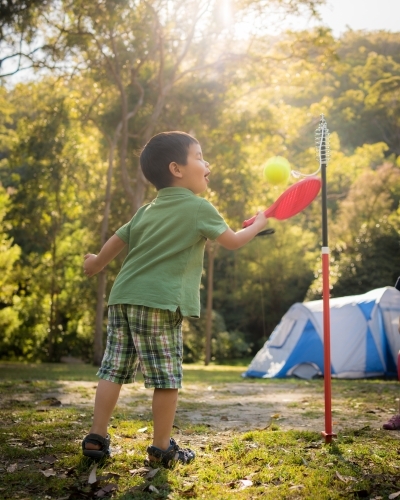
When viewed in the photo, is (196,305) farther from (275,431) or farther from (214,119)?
(214,119)

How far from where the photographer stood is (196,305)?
3008 millimetres

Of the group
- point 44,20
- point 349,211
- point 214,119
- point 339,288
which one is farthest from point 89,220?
point 349,211

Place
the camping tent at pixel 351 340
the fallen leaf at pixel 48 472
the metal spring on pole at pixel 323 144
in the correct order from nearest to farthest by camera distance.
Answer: the fallen leaf at pixel 48 472 → the metal spring on pole at pixel 323 144 → the camping tent at pixel 351 340

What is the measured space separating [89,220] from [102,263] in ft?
53.8

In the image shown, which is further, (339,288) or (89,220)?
(339,288)

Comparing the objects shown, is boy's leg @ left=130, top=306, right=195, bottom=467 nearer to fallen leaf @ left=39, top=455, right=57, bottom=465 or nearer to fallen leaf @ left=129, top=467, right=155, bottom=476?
fallen leaf @ left=129, top=467, right=155, bottom=476

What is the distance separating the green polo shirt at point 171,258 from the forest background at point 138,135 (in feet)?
34.0

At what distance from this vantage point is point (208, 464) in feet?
9.52

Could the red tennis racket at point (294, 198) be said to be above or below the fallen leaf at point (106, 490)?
above

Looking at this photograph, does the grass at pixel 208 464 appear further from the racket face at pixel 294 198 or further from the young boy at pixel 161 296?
the racket face at pixel 294 198

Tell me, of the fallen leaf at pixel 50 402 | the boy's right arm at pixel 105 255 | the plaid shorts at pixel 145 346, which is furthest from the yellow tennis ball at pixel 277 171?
the fallen leaf at pixel 50 402

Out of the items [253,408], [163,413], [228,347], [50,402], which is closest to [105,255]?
[163,413]

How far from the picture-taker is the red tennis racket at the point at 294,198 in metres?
3.26

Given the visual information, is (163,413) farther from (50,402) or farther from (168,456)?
(50,402)
